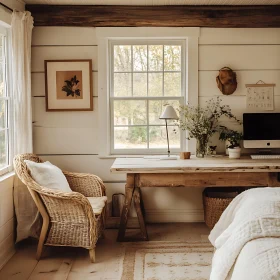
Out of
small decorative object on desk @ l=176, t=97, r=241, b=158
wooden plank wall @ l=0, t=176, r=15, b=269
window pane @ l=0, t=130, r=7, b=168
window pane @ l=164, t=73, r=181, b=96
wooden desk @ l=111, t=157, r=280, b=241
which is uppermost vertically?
window pane @ l=164, t=73, r=181, b=96

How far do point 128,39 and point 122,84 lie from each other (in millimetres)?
521

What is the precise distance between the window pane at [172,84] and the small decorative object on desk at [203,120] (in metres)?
0.22

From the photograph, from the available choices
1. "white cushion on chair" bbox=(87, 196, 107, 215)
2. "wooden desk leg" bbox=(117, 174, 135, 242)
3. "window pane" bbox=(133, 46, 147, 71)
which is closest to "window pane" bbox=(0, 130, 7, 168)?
"white cushion on chair" bbox=(87, 196, 107, 215)

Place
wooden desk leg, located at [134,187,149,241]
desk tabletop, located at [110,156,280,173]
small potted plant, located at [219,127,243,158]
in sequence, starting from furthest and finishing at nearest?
1. small potted plant, located at [219,127,243,158]
2. wooden desk leg, located at [134,187,149,241]
3. desk tabletop, located at [110,156,280,173]

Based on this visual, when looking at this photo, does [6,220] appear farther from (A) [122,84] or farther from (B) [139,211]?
(A) [122,84]

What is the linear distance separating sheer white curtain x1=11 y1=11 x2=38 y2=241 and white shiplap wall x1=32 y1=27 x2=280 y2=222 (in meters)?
0.43

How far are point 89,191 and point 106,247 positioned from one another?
621mm

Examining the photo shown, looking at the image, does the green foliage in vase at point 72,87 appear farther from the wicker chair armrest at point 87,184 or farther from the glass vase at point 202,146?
the glass vase at point 202,146

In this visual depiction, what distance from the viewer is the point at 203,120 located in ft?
15.3

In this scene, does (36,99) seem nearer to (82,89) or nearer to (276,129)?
(82,89)

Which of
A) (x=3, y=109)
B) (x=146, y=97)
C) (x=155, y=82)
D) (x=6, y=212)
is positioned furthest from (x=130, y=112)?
(x=6, y=212)

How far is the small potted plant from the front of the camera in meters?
4.50

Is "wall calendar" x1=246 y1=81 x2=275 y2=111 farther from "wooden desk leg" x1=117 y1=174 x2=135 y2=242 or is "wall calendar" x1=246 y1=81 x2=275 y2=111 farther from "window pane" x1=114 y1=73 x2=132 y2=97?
"wooden desk leg" x1=117 y1=174 x2=135 y2=242

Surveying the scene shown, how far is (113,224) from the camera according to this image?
15.5 feet
